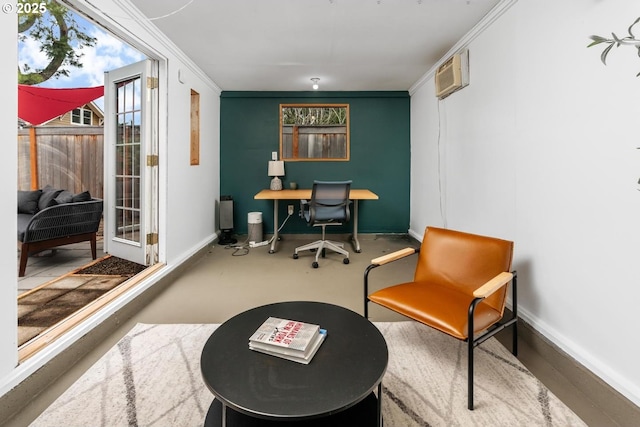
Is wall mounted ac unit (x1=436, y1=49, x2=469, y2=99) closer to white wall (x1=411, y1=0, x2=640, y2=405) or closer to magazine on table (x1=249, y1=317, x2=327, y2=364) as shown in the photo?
white wall (x1=411, y1=0, x2=640, y2=405)

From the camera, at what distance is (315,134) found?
4906 millimetres

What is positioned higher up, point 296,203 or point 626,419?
point 296,203

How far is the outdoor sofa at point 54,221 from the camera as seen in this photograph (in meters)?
2.88

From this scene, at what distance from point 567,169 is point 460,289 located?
2.90 feet

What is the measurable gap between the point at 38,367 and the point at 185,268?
1825 millimetres

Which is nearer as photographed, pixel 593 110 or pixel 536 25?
pixel 593 110

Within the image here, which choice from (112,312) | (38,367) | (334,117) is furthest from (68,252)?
(334,117)

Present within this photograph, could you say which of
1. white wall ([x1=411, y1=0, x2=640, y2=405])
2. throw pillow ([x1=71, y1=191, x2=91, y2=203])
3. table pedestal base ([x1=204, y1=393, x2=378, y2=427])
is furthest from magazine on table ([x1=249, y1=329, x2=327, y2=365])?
throw pillow ([x1=71, y1=191, x2=91, y2=203])

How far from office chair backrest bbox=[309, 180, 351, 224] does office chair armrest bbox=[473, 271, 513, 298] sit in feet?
7.19

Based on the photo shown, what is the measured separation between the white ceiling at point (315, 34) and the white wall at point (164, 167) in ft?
0.70

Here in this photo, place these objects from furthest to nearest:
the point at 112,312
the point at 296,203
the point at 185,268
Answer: the point at 296,203
the point at 185,268
the point at 112,312

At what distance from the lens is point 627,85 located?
1.32 metres

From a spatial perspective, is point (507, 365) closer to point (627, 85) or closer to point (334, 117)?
point (627, 85)

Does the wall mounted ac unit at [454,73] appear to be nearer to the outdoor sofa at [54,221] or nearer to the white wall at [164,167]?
the white wall at [164,167]
